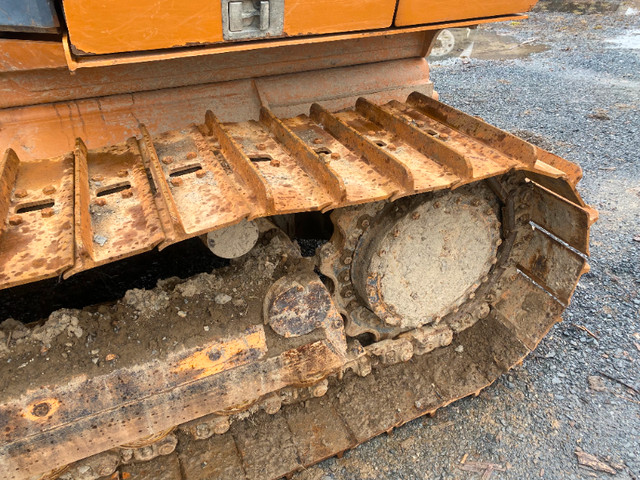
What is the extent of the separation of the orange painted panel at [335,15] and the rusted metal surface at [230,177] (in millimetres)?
398

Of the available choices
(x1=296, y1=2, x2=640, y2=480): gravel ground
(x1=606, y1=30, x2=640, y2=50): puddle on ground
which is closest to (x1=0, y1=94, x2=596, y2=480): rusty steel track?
(x1=296, y1=2, x2=640, y2=480): gravel ground

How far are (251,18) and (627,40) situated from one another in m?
11.7

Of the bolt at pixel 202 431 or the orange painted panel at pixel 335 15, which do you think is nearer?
the orange painted panel at pixel 335 15

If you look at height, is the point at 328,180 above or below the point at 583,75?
above

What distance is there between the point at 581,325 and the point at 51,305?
3.13 metres

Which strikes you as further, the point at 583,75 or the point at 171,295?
the point at 583,75

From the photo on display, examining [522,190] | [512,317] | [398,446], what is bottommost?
[398,446]

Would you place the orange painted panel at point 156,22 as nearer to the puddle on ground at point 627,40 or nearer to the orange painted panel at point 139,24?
the orange painted panel at point 139,24

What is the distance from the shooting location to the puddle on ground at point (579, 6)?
525 inches

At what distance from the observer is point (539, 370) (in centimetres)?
272

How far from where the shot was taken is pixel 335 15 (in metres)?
1.59

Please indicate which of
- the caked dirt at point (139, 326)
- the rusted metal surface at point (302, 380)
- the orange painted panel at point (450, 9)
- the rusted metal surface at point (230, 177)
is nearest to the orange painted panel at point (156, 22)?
the orange painted panel at point (450, 9)

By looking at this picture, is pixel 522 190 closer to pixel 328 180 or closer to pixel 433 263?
pixel 433 263

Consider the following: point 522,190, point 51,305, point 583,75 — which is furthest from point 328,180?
point 583,75
